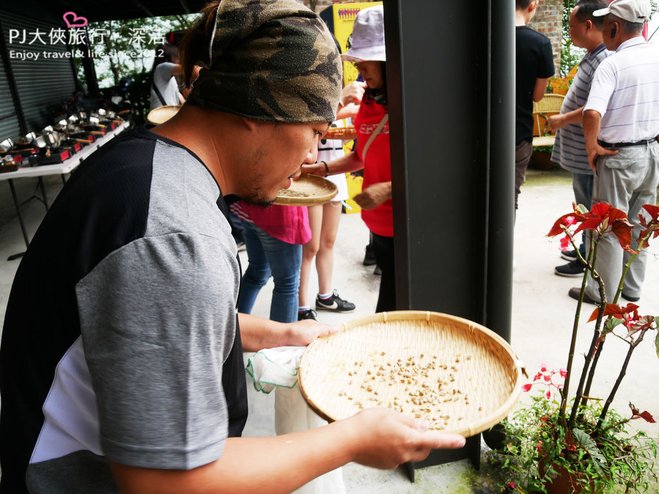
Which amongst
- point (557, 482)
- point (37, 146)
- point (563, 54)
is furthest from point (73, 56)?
point (557, 482)

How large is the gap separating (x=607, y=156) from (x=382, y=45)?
2090 millimetres

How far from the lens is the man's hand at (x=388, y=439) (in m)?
0.95

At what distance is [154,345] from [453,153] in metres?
1.55

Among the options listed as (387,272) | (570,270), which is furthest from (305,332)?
(570,270)

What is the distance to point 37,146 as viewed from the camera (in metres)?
5.71

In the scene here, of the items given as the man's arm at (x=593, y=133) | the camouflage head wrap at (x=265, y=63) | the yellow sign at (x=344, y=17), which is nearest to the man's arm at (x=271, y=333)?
the camouflage head wrap at (x=265, y=63)

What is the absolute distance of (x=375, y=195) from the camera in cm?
235

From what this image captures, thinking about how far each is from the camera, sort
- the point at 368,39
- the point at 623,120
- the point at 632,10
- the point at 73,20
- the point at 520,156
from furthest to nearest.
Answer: the point at 73,20 → the point at 520,156 → the point at 623,120 → the point at 632,10 → the point at 368,39

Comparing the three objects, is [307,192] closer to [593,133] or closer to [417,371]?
[417,371]

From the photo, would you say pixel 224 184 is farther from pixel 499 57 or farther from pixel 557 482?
pixel 557 482

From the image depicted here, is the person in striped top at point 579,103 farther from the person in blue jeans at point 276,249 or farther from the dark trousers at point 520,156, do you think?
the person in blue jeans at point 276,249

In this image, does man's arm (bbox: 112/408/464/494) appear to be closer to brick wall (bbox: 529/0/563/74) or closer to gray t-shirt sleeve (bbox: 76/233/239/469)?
gray t-shirt sleeve (bbox: 76/233/239/469)

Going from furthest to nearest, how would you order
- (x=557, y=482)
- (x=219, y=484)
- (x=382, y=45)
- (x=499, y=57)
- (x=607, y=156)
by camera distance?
(x=607, y=156) → (x=382, y=45) → (x=557, y=482) → (x=499, y=57) → (x=219, y=484)

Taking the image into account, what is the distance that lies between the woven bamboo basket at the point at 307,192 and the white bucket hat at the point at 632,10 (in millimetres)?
2216
